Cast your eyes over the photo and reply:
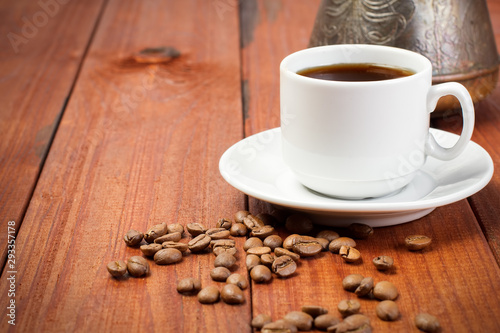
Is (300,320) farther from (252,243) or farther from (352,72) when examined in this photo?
(352,72)

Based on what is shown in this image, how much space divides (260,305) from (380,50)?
453mm

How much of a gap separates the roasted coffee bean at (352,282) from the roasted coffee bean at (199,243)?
0.20m

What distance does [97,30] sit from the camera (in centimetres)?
196

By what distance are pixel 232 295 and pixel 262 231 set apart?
0.16 meters

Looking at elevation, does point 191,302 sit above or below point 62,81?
above

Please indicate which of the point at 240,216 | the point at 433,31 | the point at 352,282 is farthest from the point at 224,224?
the point at 433,31

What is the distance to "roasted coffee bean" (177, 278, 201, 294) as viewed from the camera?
0.78 metres

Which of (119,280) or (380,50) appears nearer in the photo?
(119,280)

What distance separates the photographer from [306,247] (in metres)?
0.85

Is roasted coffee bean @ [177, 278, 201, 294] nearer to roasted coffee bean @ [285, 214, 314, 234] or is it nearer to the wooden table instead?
the wooden table

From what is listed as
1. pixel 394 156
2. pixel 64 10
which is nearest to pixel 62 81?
pixel 64 10

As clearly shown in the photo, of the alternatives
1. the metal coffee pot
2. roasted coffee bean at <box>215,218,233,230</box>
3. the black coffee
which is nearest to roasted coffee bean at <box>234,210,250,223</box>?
roasted coffee bean at <box>215,218,233,230</box>

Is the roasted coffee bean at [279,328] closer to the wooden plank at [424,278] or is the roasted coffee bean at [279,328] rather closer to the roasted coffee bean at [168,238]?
the wooden plank at [424,278]

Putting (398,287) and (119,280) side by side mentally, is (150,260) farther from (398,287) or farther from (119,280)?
(398,287)
